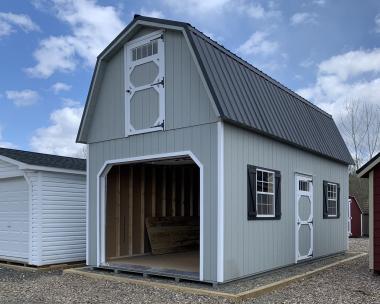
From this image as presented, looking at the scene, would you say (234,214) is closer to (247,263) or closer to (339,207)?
(247,263)

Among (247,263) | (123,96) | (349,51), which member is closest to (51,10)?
(123,96)

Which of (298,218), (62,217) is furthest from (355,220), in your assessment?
(62,217)

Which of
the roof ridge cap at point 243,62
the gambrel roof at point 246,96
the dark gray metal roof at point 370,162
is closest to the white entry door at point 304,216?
the gambrel roof at point 246,96

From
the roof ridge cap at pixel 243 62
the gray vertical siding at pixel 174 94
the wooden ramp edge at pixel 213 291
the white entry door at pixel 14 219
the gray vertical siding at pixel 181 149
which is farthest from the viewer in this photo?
the white entry door at pixel 14 219

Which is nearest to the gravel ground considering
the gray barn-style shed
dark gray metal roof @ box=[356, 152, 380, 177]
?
the gray barn-style shed

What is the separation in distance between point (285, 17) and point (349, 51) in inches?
464

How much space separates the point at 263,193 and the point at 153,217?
12.9ft

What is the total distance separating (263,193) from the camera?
32.2 feet

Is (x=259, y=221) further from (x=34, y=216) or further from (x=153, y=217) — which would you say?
(x=34, y=216)

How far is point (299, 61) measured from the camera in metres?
18.4

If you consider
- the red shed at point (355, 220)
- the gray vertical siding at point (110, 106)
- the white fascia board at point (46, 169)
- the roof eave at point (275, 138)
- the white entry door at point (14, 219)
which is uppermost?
the gray vertical siding at point (110, 106)

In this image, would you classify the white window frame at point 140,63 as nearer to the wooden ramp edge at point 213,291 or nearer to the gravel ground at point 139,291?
the wooden ramp edge at point 213,291

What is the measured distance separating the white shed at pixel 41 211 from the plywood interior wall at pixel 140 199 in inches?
49.1

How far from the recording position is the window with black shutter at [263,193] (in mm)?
9180
